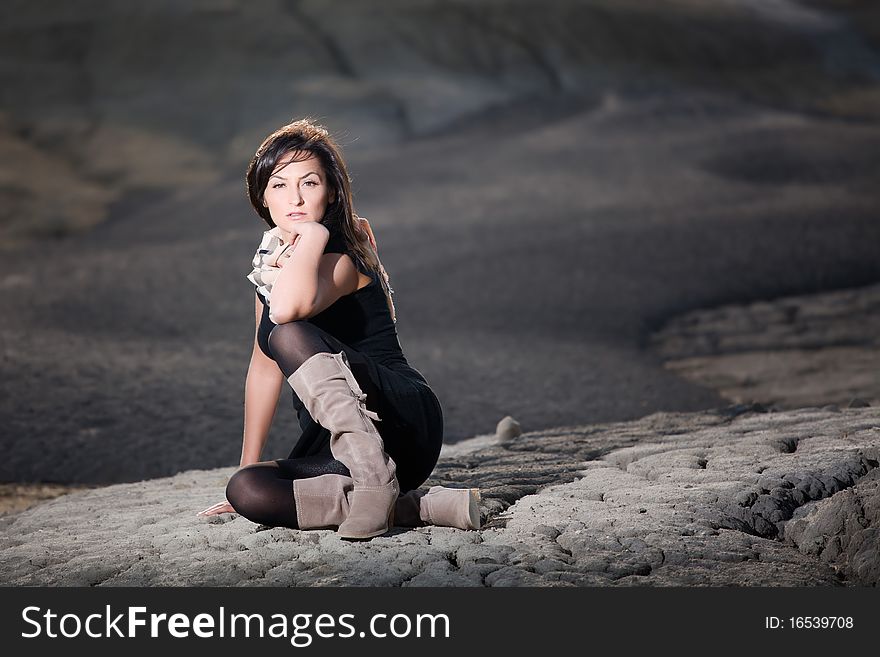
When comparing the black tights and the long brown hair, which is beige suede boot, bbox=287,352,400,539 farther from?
the long brown hair

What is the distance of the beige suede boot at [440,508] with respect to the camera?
243 centimetres

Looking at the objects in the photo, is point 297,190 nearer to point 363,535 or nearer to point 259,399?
point 259,399

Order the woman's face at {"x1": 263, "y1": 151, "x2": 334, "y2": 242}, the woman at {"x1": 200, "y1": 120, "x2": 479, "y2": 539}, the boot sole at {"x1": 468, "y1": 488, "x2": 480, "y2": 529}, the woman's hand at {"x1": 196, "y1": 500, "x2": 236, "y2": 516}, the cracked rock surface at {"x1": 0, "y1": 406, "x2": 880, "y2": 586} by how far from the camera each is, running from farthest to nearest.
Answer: the woman's hand at {"x1": 196, "y1": 500, "x2": 236, "y2": 516} < the woman's face at {"x1": 263, "y1": 151, "x2": 334, "y2": 242} < the boot sole at {"x1": 468, "y1": 488, "x2": 480, "y2": 529} < the woman at {"x1": 200, "y1": 120, "x2": 479, "y2": 539} < the cracked rock surface at {"x1": 0, "y1": 406, "x2": 880, "y2": 586}

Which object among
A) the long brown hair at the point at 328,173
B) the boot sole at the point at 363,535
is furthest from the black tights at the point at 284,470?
the long brown hair at the point at 328,173

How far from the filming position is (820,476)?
2725mm

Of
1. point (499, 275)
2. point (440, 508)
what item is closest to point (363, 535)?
point (440, 508)

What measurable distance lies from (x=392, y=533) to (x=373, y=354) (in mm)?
453

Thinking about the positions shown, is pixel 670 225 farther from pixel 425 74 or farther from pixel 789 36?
pixel 789 36

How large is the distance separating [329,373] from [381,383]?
21 centimetres

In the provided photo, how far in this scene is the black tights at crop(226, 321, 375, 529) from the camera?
2.33 m

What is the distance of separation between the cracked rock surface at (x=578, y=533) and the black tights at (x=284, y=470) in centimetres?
8

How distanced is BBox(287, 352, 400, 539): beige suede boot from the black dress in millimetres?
118

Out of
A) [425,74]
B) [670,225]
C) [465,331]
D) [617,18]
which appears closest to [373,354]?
[465,331]

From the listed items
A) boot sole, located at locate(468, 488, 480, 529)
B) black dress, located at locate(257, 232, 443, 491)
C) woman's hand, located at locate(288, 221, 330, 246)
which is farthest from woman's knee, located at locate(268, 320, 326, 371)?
boot sole, located at locate(468, 488, 480, 529)
